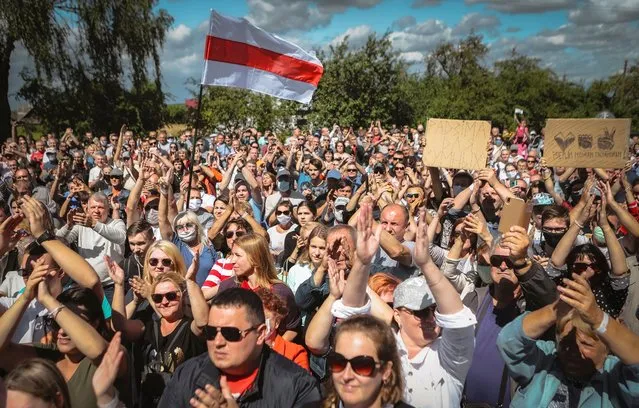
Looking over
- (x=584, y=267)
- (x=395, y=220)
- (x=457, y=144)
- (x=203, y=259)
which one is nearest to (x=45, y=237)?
(x=203, y=259)

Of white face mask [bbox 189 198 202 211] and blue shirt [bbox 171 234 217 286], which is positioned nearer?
blue shirt [bbox 171 234 217 286]

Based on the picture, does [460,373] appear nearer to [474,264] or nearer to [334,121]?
[474,264]

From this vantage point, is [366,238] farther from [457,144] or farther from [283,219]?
[283,219]

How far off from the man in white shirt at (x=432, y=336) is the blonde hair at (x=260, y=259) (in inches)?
51.4

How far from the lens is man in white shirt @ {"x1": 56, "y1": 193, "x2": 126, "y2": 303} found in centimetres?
550

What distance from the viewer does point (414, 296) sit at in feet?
9.37

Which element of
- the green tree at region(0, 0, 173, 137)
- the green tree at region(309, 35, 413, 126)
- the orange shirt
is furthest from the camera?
the green tree at region(309, 35, 413, 126)

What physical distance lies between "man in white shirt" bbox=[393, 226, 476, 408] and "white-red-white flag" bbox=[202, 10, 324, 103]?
15.4 feet

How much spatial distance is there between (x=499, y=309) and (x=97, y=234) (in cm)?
383

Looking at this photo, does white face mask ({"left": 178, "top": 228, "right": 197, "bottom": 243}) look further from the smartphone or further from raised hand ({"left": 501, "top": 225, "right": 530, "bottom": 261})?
raised hand ({"left": 501, "top": 225, "right": 530, "bottom": 261})

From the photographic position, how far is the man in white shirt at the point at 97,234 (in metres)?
5.50

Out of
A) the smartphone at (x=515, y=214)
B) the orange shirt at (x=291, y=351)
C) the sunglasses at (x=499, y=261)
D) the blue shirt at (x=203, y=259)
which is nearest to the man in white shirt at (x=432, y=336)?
the orange shirt at (x=291, y=351)

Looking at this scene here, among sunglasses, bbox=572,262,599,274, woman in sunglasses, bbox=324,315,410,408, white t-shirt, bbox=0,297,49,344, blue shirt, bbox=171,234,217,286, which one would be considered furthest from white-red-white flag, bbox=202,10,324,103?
woman in sunglasses, bbox=324,315,410,408

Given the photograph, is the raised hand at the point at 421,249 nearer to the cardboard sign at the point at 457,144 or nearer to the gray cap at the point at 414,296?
the gray cap at the point at 414,296
